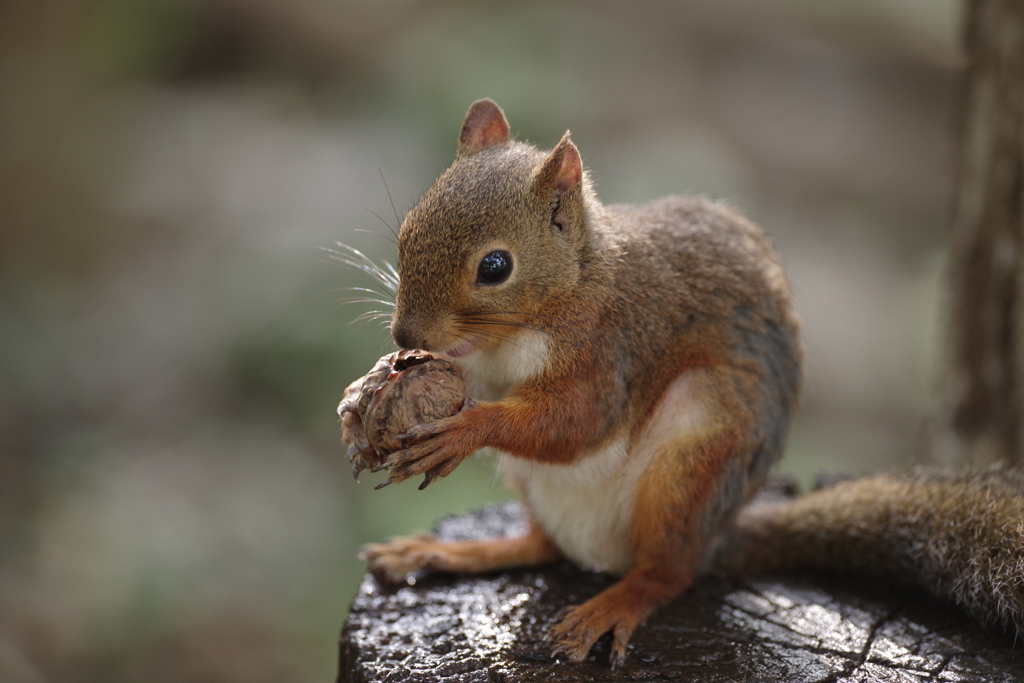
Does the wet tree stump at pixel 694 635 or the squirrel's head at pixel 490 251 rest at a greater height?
the squirrel's head at pixel 490 251

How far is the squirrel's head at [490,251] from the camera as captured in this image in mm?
2236

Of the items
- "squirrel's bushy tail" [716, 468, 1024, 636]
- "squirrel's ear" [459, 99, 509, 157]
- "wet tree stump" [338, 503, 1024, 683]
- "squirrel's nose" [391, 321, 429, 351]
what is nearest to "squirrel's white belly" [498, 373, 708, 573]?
"wet tree stump" [338, 503, 1024, 683]

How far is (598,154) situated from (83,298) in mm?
3823

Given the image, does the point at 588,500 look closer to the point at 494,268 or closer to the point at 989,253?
the point at 494,268

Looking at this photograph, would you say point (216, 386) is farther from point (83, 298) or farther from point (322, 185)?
point (322, 185)

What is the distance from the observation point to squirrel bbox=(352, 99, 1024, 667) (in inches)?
88.7

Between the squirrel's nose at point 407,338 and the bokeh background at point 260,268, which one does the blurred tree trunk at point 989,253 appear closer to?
the bokeh background at point 260,268

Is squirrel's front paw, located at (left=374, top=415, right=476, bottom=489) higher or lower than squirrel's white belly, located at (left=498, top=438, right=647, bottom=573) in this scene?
higher

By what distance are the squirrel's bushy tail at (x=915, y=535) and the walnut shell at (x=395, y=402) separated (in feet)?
3.51

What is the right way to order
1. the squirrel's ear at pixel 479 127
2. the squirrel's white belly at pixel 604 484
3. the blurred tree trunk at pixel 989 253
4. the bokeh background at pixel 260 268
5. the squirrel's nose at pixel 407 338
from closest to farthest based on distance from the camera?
the squirrel's nose at pixel 407 338, the squirrel's white belly at pixel 604 484, the squirrel's ear at pixel 479 127, the blurred tree trunk at pixel 989 253, the bokeh background at pixel 260 268

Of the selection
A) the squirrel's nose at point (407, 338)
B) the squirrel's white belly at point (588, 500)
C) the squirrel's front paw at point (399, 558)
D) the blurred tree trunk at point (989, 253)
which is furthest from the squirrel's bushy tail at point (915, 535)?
the blurred tree trunk at point (989, 253)

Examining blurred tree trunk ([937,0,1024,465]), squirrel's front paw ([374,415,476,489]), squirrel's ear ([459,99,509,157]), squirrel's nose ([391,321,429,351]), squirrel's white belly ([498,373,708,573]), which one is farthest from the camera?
blurred tree trunk ([937,0,1024,465])

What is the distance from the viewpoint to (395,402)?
2.17 meters

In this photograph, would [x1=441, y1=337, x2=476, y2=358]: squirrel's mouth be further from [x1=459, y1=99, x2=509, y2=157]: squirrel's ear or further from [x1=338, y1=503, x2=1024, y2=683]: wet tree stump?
[x1=338, y1=503, x2=1024, y2=683]: wet tree stump
